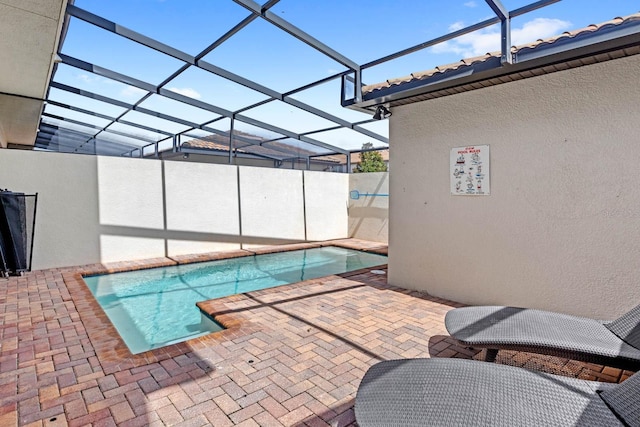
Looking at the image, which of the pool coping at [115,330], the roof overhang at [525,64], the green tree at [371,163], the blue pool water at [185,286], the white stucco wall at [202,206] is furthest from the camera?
the green tree at [371,163]

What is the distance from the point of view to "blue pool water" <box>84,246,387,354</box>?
16.1 feet

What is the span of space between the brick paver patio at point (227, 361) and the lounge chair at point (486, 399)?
1.78 feet

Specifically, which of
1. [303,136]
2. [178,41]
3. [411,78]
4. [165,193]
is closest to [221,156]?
[303,136]

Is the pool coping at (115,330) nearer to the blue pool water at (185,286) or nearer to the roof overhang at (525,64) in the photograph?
the blue pool water at (185,286)

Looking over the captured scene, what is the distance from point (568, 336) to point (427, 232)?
2873 millimetres

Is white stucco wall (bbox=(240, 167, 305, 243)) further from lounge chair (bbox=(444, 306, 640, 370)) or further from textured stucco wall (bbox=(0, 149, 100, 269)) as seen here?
lounge chair (bbox=(444, 306, 640, 370))

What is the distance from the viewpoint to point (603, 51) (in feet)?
11.9

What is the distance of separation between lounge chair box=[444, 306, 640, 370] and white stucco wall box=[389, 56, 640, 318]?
3.79ft

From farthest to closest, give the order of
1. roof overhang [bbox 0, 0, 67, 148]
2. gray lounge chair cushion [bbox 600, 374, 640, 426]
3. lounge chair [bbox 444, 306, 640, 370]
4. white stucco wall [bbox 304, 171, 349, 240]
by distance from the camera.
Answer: white stucco wall [bbox 304, 171, 349, 240]
roof overhang [bbox 0, 0, 67, 148]
lounge chair [bbox 444, 306, 640, 370]
gray lounge chair cushion [bbox 600, 374, 640, 426]

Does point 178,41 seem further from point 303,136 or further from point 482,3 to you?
point 303,136

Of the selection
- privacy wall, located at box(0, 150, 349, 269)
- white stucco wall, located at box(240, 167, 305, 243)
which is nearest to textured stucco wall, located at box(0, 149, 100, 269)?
privacy wall, located at box(0, 150, 349, 269)

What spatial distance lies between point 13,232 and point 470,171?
Result: 26.6ft

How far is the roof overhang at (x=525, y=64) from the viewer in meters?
3.44

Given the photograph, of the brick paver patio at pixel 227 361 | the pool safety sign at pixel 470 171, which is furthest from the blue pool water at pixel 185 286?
the pool safety sign at pixel 470 171
